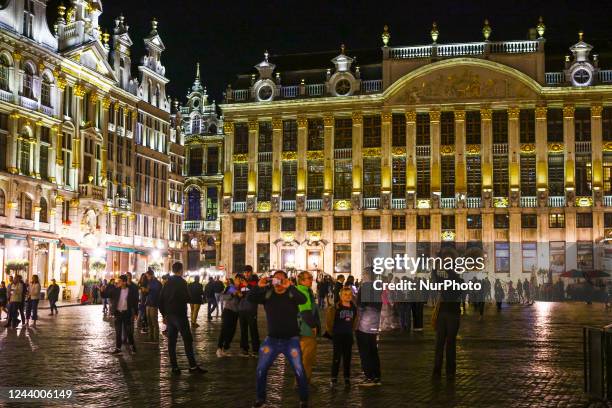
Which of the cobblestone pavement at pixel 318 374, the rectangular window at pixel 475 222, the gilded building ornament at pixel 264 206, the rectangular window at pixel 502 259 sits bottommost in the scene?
the cobblestone pavement at pixel 318 374

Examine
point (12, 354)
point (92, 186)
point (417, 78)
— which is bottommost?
point (12, 354)

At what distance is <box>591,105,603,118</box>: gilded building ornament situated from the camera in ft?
205

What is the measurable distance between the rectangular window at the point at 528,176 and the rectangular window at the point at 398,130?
8672 mm

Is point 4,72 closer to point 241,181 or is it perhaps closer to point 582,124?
point 241,181

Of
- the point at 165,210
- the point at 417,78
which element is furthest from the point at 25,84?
the point at 417,78

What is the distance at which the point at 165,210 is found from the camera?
71500mm

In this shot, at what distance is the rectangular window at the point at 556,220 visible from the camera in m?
61.9

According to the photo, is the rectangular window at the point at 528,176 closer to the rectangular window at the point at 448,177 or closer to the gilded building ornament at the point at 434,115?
the rectangular window at the point at 448,177

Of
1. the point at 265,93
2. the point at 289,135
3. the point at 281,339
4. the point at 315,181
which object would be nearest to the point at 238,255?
the point at 315,181

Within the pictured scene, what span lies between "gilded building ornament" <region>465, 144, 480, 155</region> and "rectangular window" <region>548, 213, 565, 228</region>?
271 inches

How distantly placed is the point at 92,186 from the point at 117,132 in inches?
260

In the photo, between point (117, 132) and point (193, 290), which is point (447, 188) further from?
point (193, 290)

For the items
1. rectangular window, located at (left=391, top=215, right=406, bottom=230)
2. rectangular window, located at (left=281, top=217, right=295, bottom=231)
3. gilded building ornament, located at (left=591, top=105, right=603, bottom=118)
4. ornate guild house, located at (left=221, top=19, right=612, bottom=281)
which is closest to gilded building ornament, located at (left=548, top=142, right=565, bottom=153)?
ornate guild house, located at (left=221, top=19, right=612, bottom=281)

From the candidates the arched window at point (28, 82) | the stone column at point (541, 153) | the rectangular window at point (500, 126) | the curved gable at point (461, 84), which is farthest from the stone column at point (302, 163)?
the arched window at point (28, 82)
